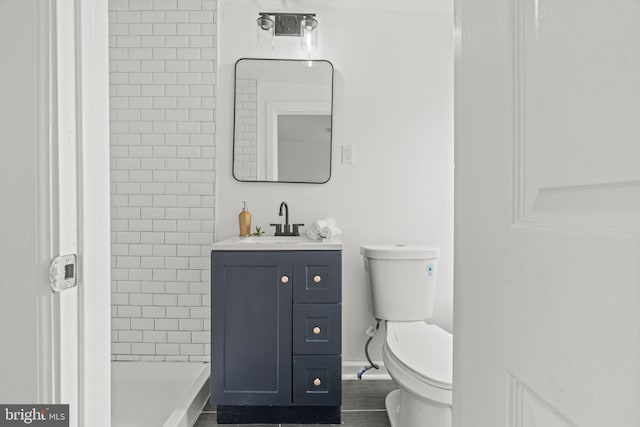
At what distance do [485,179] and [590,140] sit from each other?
0.18m

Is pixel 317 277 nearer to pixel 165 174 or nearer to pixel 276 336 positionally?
pixel 276 336

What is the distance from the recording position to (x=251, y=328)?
189 centimetres

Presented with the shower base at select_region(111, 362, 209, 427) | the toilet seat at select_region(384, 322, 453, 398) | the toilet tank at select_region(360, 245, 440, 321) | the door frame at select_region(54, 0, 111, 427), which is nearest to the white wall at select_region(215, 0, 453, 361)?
the toilet tank at select_region(360, 245, 440, 321)

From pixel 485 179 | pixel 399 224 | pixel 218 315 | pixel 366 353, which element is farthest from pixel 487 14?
pixel 366 353

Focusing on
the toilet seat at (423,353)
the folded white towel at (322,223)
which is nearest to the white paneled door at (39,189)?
the toilet seat at (423,353)

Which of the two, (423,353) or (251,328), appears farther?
(251,328)

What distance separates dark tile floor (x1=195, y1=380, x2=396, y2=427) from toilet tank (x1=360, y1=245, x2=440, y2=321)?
44 cm

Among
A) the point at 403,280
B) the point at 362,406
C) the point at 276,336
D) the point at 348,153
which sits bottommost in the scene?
the point at 362,406

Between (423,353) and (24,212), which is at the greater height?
(24,212)

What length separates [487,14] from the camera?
509 mm

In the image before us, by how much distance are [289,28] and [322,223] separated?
1.17 metres

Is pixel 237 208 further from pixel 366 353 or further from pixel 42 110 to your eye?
pixel 42 110

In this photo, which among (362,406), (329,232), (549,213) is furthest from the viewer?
(329,232)

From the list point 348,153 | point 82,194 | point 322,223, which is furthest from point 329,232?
point 82,194
